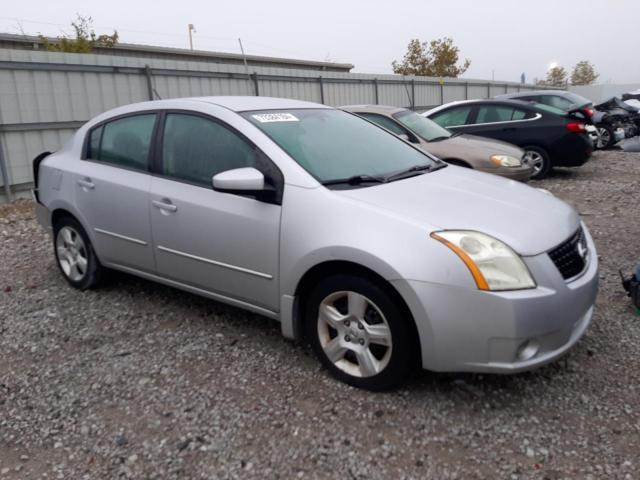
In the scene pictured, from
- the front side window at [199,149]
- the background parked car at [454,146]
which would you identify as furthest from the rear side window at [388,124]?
the front side window at [199,149]

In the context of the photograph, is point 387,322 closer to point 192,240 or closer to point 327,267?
point 327,267

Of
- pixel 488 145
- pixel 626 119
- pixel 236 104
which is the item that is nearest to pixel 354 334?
pixel 236 104

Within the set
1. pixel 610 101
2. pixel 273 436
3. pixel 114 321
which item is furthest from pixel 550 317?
pixel 610 101

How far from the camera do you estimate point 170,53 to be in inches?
984

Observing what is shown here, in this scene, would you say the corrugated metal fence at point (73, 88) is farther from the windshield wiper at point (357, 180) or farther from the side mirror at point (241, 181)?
the windshield wiper at point (357, 180)

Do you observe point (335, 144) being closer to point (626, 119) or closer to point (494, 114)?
point (494, 114)

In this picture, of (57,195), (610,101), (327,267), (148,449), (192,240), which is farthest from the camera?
(610,101)

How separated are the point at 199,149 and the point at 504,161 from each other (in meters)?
5.05

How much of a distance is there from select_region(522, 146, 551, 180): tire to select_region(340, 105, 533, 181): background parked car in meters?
1.52

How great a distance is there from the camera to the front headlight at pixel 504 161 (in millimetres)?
7363

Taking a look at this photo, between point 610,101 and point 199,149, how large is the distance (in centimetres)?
1351

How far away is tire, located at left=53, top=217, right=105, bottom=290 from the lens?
434 centimetres

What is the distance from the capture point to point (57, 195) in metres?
4.40

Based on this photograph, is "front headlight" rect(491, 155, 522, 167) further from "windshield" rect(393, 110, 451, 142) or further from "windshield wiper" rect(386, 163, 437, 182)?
"windshield wiper" rect(386, 163, 437, 182)
